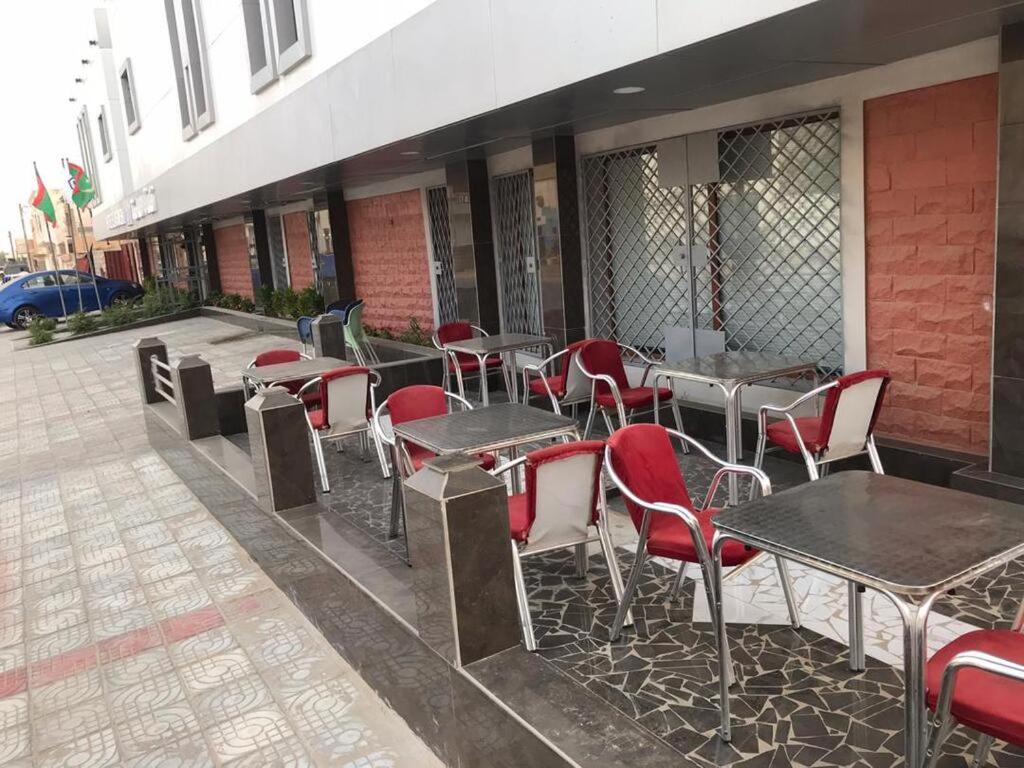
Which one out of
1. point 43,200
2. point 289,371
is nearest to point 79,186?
point 43,200

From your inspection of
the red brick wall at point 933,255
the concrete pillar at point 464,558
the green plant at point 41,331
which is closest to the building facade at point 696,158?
the red brick wall at point 933,255

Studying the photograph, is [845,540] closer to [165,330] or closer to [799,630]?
[799,630]

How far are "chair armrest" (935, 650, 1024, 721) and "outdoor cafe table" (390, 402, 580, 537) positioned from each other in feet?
6.78

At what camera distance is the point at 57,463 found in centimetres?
790

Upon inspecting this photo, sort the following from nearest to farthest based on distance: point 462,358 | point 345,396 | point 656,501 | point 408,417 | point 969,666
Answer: point 969,666
point 656,501
point 408,417
point 345,396
point 462,358

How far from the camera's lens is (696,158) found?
6277 millimetres

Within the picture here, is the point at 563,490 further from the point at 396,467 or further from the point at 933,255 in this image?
the point at 933,255

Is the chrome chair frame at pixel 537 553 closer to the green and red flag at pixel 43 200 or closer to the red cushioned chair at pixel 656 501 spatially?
the red cushioned chair at pixel 656 501

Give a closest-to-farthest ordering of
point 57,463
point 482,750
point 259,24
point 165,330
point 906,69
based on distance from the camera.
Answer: point 482,750 < point 906,69 < point 57,463 < point 259,24 < point 165,330

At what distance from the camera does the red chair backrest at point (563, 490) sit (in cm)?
313

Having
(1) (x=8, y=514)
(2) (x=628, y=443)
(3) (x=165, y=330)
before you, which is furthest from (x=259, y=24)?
(3) (x=165, y=330)

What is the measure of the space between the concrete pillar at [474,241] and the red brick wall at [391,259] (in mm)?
1935

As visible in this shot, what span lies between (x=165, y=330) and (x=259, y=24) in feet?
36.6

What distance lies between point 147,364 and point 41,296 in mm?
18215
